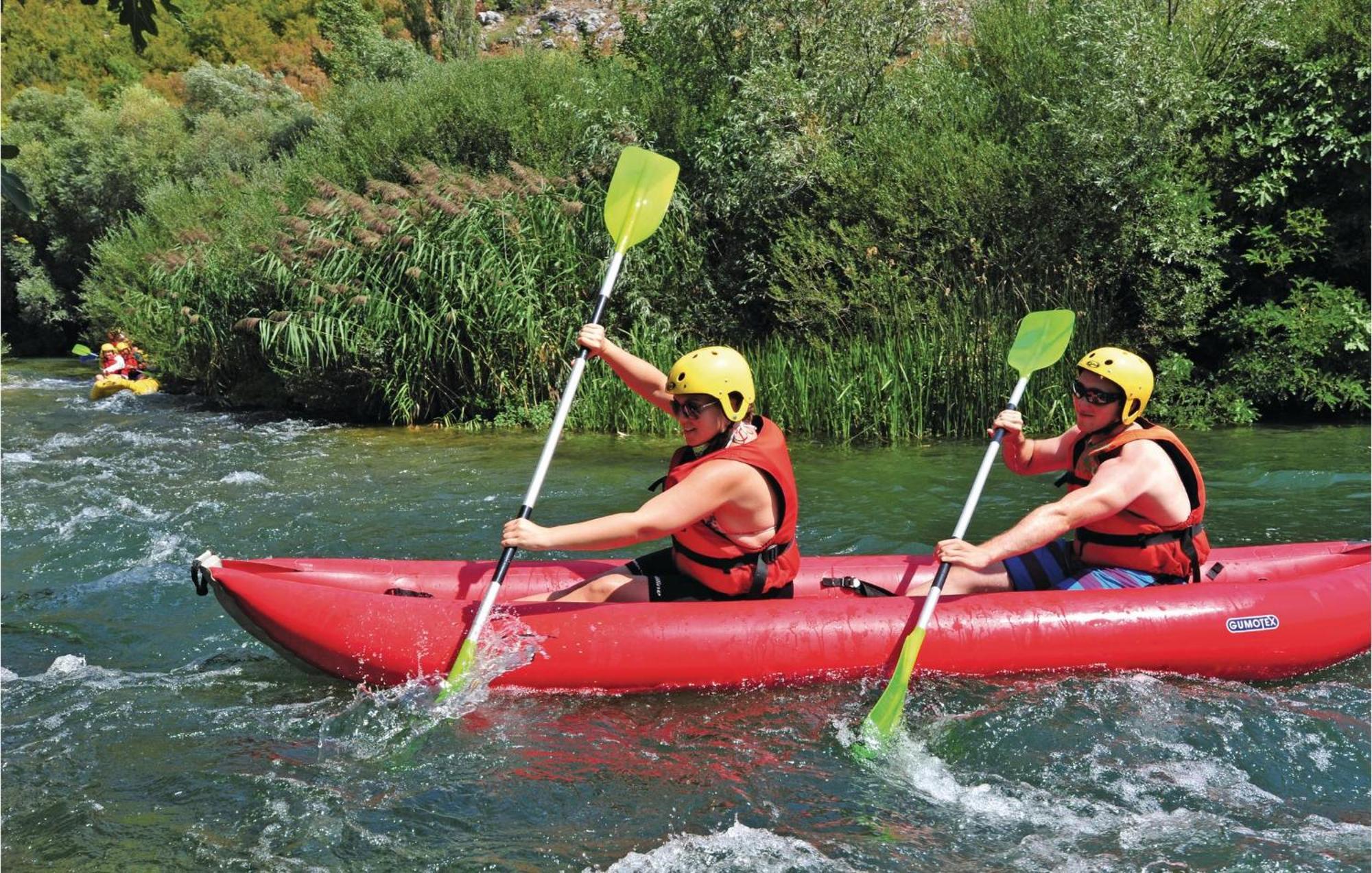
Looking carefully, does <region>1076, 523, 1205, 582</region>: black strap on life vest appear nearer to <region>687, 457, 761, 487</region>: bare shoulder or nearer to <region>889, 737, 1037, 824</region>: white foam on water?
<region>889, 737, 1037, 824</region>: white foam on water

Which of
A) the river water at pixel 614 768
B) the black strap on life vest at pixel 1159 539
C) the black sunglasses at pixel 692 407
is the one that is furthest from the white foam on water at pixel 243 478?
the black strap on life vest at pixel 1159 539

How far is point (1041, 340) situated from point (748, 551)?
2181mm

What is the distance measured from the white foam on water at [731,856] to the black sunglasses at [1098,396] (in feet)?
6.81

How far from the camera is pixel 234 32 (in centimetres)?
4169

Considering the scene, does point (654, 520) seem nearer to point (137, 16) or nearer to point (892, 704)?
point (892, 704)

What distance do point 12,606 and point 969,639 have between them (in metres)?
4.33

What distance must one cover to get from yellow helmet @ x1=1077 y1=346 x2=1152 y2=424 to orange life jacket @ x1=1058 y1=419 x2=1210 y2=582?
9cm

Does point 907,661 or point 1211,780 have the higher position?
point 907,661

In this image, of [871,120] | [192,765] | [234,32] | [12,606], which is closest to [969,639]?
[192,765]

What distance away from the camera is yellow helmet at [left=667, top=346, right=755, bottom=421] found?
13.3 feet

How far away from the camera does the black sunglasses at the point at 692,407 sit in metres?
4.08

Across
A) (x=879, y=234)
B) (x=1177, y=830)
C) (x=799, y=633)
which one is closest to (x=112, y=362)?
(x=879, y=234)

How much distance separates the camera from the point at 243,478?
8.46 metres

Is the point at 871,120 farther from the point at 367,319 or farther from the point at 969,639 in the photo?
the point at 969,639
